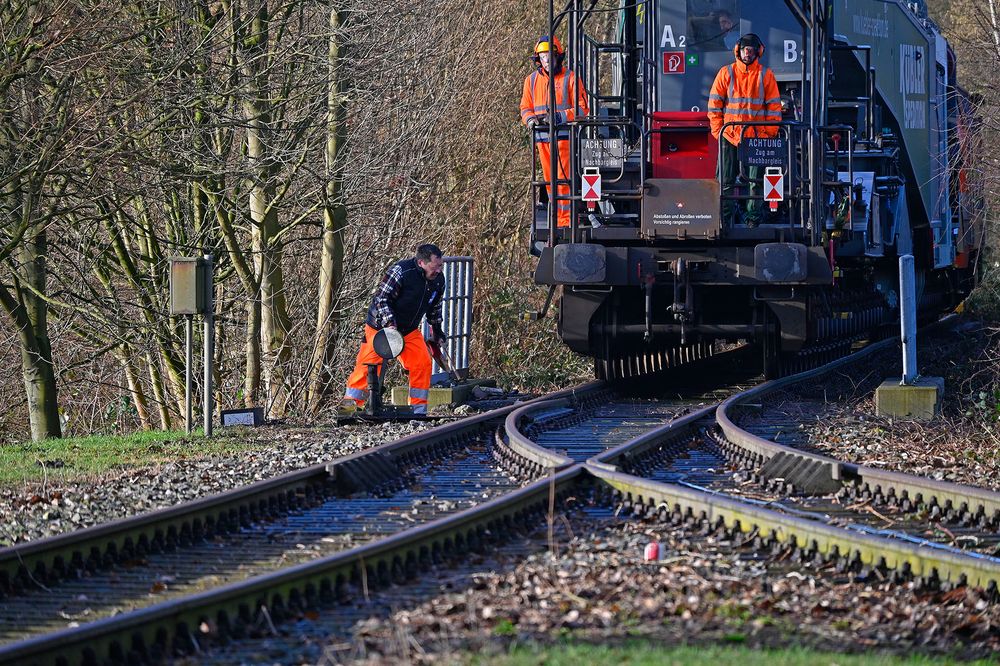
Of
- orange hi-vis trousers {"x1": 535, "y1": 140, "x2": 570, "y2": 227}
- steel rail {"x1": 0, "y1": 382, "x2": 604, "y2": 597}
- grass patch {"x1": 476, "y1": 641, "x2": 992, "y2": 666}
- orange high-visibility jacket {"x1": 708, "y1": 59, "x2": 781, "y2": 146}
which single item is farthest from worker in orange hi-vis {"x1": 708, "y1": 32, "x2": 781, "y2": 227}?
grass patch {"x1": 476, "y1": 641, "x2": 992, "y2": 666}

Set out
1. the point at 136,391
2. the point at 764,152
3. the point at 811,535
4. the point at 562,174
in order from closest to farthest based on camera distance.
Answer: the point at 811,535
the point at 764,152
the point at 562,174
the point at 136,391

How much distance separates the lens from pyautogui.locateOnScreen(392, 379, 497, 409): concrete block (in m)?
13.7

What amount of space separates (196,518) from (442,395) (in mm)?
6436

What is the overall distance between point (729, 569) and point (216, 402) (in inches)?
543

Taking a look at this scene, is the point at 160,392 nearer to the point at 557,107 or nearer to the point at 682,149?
the point at 557,107

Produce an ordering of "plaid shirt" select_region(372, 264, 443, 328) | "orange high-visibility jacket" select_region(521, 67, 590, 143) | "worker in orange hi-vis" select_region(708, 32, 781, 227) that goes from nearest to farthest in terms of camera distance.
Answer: "plaid shirt" select_region(372, 264, 443, 328), "worker in orange hi-vis" select_region(708, 32, 781, 227), "orange high-visibility jacket" select_region(521, 67, 590, 143)

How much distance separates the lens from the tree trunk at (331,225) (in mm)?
17859

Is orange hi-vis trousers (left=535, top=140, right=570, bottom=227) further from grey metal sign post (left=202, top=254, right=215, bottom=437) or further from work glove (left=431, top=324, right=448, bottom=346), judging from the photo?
grey metal sign post (left=202, top=254, right=215, bottom=437)

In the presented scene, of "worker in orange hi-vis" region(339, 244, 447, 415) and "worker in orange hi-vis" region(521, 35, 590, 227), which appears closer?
"worker in orange hi-vis" region(339, 244, 447, 415)

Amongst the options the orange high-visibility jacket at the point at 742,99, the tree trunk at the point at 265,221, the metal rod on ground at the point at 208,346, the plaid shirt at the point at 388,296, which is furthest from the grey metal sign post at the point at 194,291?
the tree trunk at the point at 265,221

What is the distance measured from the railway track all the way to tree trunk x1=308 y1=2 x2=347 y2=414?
7588mm

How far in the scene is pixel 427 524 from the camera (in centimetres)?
689

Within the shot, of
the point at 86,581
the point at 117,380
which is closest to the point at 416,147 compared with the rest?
the point at 117,380

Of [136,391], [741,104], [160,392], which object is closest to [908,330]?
[741,104]
